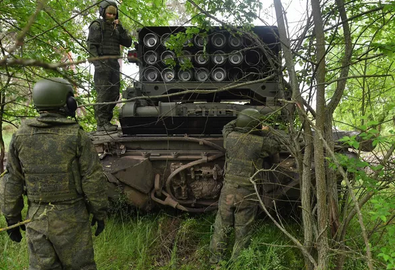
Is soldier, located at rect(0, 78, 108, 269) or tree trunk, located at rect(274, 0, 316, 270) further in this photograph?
soldier, located at rect(0, 78, 108, 269)

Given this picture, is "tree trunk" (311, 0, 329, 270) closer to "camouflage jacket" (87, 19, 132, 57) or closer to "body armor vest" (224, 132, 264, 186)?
"body armor vest" (224, 132, 264, 186)

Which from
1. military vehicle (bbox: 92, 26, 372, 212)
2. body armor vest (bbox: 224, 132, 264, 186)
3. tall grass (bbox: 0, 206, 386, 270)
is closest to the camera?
tall grass (bbox: 0, 206, 386, 270)

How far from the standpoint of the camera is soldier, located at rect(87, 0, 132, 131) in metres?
5.25

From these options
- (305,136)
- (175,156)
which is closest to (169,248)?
(175,156)

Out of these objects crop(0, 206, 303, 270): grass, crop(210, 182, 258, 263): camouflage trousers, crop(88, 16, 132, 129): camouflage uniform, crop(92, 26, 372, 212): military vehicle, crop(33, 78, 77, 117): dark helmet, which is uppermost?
crop(88, 16, 132, 129): camouflage uniform

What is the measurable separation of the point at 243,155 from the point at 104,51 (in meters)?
3.10

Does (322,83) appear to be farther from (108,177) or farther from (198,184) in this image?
(108,177)

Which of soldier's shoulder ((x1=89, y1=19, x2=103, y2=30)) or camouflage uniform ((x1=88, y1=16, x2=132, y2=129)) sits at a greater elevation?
soldier's shoulder ((x1=89, y1=19, x2=103, y2=30))

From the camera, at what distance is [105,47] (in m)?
5.41

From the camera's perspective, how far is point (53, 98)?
289cm

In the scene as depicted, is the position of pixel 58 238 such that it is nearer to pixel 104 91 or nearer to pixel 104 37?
pixel 104 91

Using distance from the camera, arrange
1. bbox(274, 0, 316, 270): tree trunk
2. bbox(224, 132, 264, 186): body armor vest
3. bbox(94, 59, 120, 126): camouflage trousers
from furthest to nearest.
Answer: bbox(94, 59, 120, 126): camouflage trousers
bbox(224, 132, 264, 186): body armor vest
bbox(274, 0, 316, 270): tree trunk

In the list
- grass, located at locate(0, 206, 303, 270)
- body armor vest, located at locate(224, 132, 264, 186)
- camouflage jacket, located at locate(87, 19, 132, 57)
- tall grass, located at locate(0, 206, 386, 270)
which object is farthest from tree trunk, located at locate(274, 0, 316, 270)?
camouflage jacket, located at locate(87, 19, 132, 57)

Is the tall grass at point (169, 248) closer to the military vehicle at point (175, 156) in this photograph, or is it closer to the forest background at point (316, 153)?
the forest background at point (316, 153)
